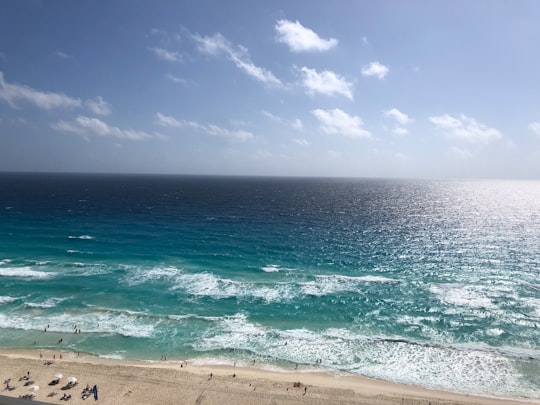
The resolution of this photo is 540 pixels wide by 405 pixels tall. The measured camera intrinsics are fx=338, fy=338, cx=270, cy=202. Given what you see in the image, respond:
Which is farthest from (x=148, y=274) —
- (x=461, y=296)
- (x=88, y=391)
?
(x=461, y=296)

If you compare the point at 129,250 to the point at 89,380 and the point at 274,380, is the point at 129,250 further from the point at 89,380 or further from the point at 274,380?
the point at 274,380

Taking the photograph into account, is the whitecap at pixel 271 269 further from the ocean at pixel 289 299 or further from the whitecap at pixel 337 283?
the whitecap at pixel 337 283

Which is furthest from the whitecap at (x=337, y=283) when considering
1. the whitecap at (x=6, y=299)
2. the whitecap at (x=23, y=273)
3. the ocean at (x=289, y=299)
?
the whitecap at (x=23, y=273)

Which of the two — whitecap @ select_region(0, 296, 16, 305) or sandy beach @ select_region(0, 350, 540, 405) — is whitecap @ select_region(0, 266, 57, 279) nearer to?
whitecap @ select_region(0, 296, 16, 305)

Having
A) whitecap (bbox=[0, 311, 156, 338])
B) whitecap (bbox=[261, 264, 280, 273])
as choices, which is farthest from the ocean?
whitecap (bbox=[261, 264, 280, 273])

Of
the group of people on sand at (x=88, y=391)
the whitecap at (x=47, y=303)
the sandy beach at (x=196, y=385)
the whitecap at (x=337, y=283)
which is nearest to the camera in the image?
the group of people on sand at (x=88, y=391)

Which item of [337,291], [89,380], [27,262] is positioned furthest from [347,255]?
[27,262]

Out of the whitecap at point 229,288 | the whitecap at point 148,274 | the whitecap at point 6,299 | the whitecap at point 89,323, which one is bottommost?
the whitecap at point 89,323
